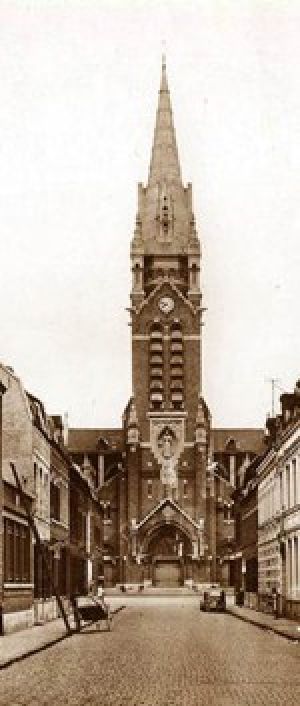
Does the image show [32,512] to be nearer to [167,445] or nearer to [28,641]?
[28,641]

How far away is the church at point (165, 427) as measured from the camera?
12756cm

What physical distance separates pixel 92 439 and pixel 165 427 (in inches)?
871

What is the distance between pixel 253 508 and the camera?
251 ft

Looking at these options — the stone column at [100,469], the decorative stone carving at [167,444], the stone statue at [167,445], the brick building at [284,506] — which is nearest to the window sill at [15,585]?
the brick building at [284,506]

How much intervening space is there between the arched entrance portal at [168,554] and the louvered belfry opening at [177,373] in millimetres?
12430

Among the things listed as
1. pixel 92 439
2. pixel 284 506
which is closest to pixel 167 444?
pixel 92 439

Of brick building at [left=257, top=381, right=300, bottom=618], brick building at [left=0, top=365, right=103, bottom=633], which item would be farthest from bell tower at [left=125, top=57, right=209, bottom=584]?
brick building at [left=257, top=381, right=300, bottom=618]

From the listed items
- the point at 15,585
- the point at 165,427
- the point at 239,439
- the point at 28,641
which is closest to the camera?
the point at 28,641

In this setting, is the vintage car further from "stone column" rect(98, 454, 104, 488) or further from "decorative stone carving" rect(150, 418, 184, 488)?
"stone column" rect(98, 454, 104, 488)

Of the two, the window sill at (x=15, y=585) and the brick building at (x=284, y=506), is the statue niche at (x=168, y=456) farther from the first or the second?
the window sill at (x=15, y=585)

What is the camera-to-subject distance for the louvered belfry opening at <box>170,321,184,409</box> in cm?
13125

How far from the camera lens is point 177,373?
132m

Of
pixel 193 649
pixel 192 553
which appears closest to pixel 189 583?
pixel 192 553

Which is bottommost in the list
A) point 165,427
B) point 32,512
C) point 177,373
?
point 32,512
